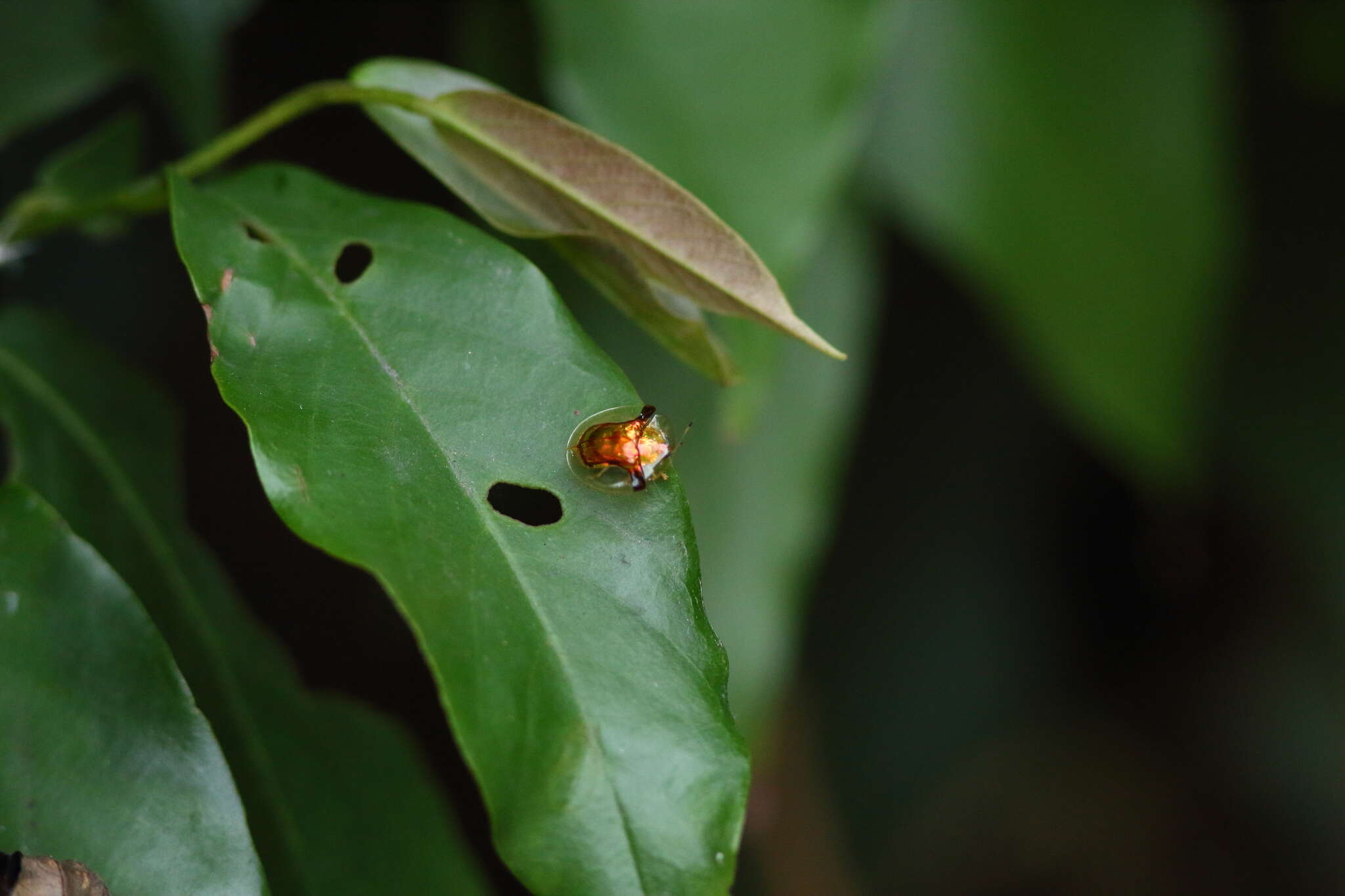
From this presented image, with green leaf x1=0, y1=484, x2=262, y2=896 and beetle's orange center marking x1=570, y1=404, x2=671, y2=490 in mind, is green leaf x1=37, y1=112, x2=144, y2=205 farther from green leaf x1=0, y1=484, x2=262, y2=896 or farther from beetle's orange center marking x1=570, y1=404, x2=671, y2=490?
beetle's orange center marking x1=570, y1=404, x2=671, y2=490

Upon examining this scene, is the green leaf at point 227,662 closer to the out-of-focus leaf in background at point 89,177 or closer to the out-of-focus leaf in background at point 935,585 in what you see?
the out-of-focus leaf in background at point 89,177

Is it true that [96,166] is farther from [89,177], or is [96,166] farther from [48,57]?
[48,57]

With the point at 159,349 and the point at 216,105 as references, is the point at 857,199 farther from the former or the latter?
the point at 159,349

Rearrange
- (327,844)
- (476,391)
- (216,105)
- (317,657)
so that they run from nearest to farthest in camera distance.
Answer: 1. (476,391)
2. (327,844)
3. (216,105)
4. (317,657)

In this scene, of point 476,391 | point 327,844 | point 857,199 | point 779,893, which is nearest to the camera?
point 476,391

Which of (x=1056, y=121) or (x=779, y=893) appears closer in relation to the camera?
(x=1056, y=121)

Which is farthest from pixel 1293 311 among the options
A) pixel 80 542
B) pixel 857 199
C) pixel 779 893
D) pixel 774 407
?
pixel 80 542

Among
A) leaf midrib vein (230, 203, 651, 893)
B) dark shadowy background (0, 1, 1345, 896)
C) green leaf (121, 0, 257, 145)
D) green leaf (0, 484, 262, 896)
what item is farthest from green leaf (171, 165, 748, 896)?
dark shadowy background (0, 1, 1345, 896)
